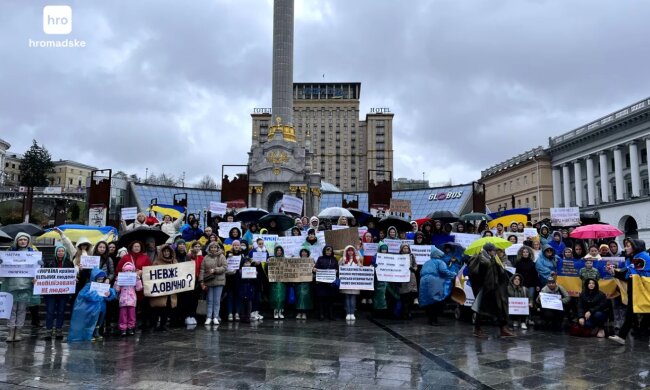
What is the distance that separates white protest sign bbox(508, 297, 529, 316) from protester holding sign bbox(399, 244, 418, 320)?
226cm

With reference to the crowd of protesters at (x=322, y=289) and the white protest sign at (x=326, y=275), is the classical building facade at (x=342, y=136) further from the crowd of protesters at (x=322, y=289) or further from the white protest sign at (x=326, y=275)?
the white protest sign at (x=326, y=275)

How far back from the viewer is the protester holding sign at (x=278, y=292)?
465 inches

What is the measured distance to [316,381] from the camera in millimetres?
6059

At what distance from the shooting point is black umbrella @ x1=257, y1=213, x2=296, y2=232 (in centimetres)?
1452

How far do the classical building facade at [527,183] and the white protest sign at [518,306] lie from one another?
192ft

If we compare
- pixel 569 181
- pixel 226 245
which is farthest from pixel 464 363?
pixel 569 181

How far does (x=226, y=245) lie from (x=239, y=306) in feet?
5.09

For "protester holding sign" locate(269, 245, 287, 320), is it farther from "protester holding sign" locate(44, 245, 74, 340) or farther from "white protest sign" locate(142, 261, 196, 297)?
"protester holding sign" locate(44, 245, 74, 340)

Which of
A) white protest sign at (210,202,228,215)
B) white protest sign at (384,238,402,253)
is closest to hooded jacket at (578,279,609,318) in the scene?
white protest sign at (384,238,402,253)

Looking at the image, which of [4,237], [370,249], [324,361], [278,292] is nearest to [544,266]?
[370,249]

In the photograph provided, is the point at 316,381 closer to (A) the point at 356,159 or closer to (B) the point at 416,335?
(B) the point at 416,335

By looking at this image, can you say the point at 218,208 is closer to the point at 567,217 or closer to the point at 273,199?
the point at 567,217

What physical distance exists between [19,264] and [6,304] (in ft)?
2.42

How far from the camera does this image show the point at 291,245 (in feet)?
41.5
